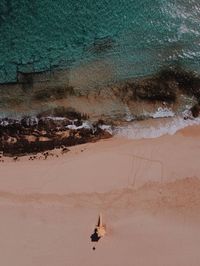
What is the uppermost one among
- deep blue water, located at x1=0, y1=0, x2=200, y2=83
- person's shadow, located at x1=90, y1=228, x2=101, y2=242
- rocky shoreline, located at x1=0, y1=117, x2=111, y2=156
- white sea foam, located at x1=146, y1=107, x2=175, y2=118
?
deep blue water, located at x1=0, y1=0, x2=200, y2=83

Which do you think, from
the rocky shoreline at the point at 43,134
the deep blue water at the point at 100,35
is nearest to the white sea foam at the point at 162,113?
the deep blue water at the point at 100,35

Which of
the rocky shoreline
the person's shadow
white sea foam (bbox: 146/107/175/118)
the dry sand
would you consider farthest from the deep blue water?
the person's shadow

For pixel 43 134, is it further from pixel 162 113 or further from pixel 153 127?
pixel 162 113

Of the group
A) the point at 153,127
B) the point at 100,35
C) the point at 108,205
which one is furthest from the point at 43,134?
the point at 100,35

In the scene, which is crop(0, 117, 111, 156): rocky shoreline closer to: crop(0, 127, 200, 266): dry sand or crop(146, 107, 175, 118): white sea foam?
crop(0, 127, 200, 266): dry sand

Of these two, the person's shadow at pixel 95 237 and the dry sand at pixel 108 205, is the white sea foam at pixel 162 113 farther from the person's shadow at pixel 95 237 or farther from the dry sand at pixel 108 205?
the person's shadow at pixel 95 237
